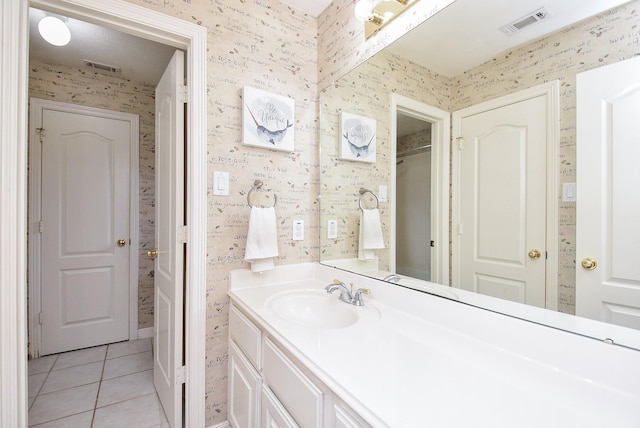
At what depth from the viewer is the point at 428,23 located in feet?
3.70

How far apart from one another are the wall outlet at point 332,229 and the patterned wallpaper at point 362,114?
2cm

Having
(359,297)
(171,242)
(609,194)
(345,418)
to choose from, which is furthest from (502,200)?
(171,242)

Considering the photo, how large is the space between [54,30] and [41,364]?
2.39 m

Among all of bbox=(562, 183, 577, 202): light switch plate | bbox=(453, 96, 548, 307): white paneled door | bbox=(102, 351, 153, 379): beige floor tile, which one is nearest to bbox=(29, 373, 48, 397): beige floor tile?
bbox=(102, 351, 153, 379): beige floor tile

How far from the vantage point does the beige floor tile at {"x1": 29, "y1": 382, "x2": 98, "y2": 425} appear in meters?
1.65

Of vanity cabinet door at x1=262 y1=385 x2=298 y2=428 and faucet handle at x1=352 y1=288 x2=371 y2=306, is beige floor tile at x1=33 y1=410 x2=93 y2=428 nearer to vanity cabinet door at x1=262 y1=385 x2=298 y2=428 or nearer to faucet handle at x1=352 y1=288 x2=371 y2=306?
vanity cabinet door at x1=262 y1=385 x2=298 y2=428

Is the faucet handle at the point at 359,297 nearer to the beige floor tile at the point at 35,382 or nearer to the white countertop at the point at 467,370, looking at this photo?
the white countertop at the point at 467,370

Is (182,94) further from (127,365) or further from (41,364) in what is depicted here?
(41,364)

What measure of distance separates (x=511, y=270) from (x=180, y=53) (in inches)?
70.8

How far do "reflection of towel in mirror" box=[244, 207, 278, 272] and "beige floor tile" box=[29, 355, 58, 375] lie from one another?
2031 mm

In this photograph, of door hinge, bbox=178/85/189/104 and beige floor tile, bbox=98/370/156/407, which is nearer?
door hinge, bbox=178/85/189/104

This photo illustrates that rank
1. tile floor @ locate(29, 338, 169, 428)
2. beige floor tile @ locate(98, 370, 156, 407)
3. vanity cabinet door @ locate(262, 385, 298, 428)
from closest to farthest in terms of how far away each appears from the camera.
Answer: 1. vanity cabinet door @ locate(262, 385, 298, 428)
2. tile floor @ locate(29, 338, 169, 428)
3. beige floor tile @ locate(98, 370, 156, 407)

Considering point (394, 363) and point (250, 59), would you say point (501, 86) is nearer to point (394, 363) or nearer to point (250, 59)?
point (394, 363)

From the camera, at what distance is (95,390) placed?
1896 millimetres
